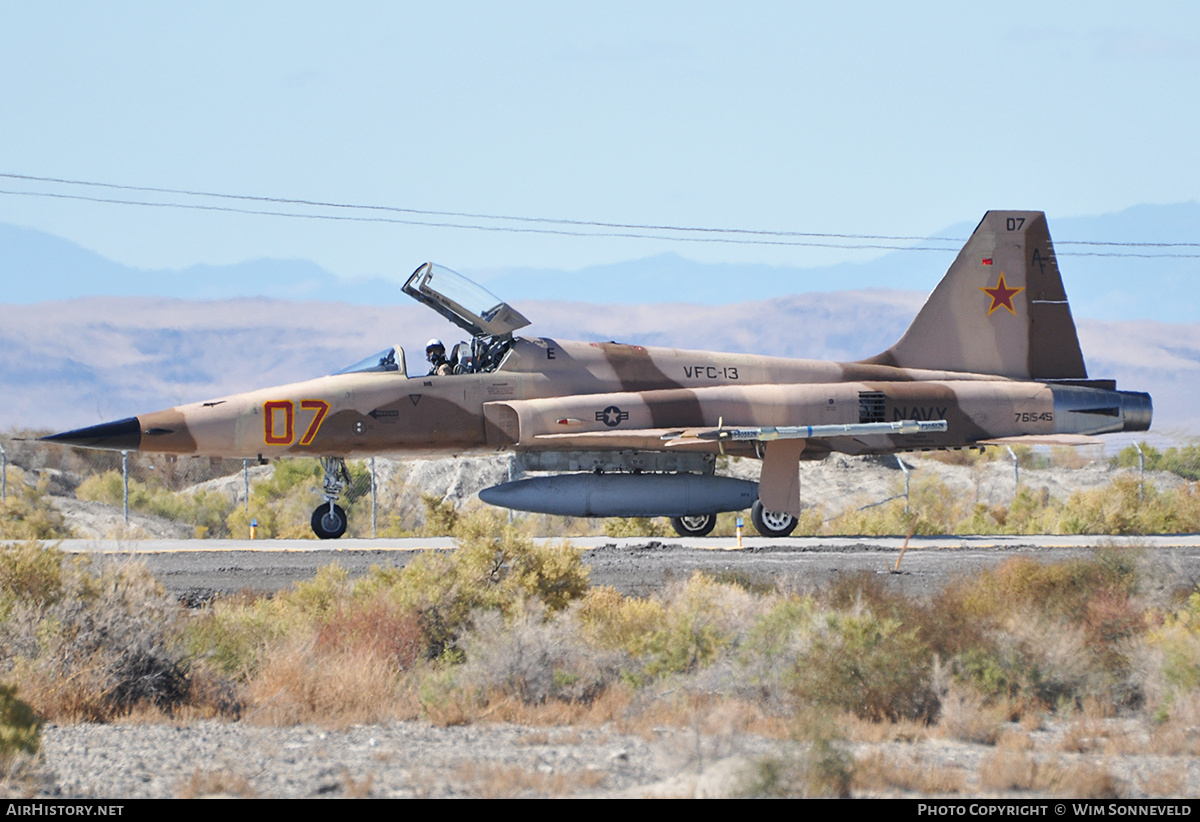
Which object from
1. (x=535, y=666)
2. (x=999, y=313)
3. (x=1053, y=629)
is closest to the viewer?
(x=535, y=666)

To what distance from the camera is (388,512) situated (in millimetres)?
31766

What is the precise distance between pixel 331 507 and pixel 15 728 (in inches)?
516

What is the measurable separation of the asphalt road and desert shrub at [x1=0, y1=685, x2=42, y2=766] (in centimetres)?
539

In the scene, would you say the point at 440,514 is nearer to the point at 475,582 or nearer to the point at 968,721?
the point at 475,582

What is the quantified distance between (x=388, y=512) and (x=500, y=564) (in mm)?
19903

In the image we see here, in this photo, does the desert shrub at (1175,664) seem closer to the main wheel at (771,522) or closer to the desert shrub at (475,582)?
the desert shrub at (475,582)

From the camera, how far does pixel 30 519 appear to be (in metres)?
23.0

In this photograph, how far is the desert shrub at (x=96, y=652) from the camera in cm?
853

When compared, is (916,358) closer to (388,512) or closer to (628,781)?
(388,512)

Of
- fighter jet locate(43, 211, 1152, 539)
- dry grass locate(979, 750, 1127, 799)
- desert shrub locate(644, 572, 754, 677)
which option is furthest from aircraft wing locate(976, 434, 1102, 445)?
dry grass locate(979, 750, 1127, 799)

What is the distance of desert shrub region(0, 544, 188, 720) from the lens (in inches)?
336

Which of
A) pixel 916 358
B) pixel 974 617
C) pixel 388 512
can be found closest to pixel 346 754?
pixel 974 617

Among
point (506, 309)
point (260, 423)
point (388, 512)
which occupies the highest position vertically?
point (506, 309)

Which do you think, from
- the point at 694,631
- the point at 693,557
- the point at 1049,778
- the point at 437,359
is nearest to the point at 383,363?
the point at 437,359
